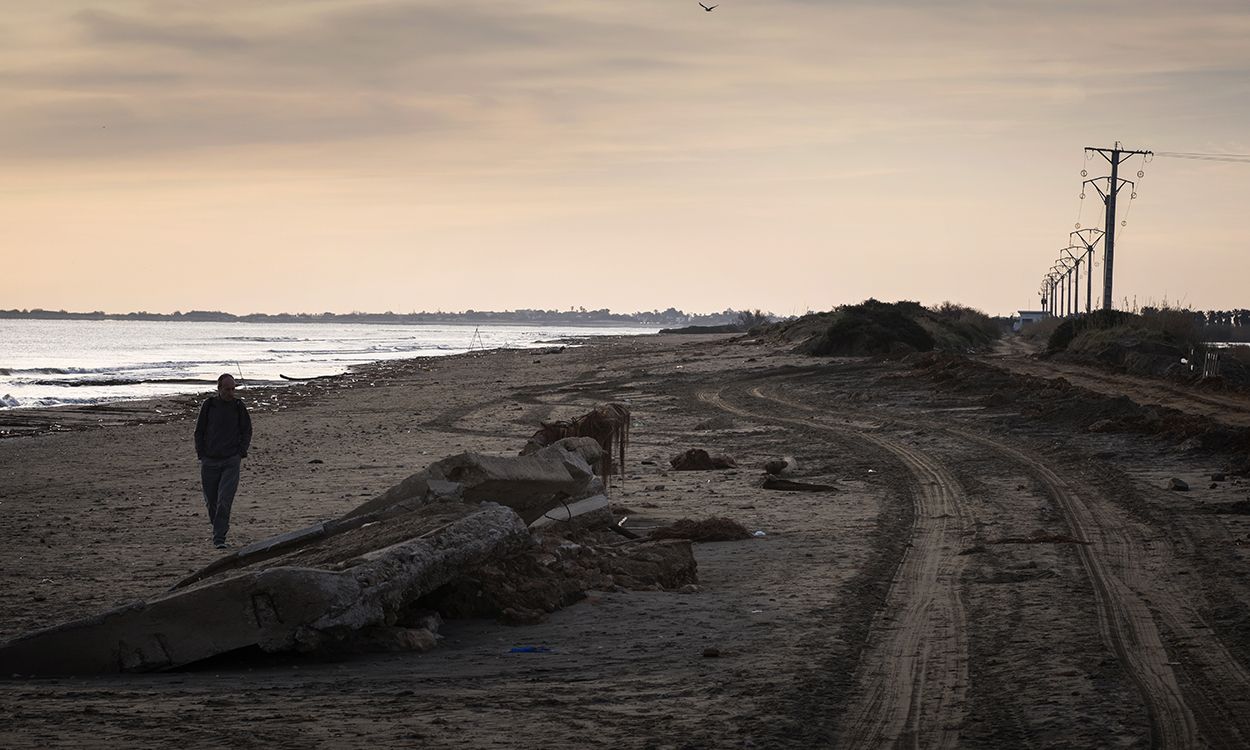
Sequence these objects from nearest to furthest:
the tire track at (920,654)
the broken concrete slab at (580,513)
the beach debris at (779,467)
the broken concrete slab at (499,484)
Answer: the tire track at (920,654) < the broken concrete slab at (499,484) < the broken concrete slab at (580,513) < the beach debris at (779,467)

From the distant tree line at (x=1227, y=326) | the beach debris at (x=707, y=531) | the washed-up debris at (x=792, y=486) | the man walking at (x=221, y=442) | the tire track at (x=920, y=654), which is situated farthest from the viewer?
the distant tree line at (x=1227, y=326)

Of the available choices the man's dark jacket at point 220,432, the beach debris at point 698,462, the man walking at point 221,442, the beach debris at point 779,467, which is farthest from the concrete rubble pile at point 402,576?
the beach debris at point 698,462

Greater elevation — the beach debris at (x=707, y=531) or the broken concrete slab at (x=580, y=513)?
the broken concrete slab at (x=580, y=513)

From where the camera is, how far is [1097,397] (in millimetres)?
23906

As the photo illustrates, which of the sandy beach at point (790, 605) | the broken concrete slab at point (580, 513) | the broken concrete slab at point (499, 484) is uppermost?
the broken concrete slab at point (499, 484)

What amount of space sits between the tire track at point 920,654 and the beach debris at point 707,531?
173 cm

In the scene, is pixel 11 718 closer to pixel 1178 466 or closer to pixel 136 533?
pixel 136 533

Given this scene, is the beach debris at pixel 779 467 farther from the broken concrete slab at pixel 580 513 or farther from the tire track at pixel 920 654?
the broken concrete slab at pixel 580 513

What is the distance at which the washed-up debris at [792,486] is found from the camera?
52.3 ft

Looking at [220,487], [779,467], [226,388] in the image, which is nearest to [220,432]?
[226,388]

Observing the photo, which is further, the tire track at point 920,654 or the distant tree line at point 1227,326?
the distant tree line at point 1227,326

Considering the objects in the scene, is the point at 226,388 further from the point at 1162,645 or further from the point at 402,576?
the point at 1162,645

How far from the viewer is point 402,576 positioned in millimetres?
8023

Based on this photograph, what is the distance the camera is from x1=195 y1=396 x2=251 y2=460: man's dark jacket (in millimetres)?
12758
